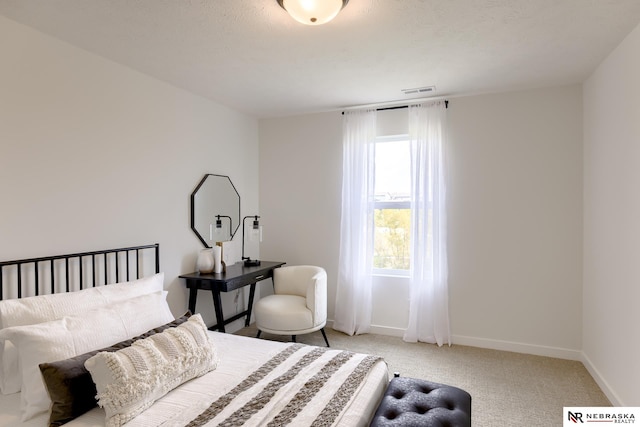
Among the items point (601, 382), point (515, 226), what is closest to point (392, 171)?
point (515, 226)

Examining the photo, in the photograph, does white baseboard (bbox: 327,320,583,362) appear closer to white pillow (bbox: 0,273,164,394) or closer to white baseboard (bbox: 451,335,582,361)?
white baseboard (bbox: 451,335,582,361)

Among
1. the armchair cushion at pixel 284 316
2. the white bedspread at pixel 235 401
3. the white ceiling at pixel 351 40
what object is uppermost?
the white ceiling at pixel 351 40

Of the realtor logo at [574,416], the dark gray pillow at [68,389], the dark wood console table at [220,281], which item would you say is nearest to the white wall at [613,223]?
the realtor logo at [574,416]

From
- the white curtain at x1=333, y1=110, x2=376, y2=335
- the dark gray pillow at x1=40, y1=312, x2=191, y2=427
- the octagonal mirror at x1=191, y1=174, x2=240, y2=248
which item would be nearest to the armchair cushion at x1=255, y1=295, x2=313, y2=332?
the white curtain at x1=333, y1=110, x2=376, y2=335

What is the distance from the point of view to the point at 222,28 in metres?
2.19

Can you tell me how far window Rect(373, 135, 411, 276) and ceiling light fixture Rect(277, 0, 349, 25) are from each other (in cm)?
221

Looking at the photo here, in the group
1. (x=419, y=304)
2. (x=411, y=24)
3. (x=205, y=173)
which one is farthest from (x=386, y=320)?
(x=411, y=24)

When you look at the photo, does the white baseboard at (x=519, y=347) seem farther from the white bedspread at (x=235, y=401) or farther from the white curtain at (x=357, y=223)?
the white bedspread at (x=235, y=401)

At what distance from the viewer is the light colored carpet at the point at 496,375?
2.43 meters

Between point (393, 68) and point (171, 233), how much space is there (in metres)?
2.37

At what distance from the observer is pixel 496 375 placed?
2.96 m

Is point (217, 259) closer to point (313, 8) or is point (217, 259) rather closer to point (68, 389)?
point (68, 389)

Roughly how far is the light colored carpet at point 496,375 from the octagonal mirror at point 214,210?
1150 millimetres

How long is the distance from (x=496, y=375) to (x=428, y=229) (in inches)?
56.1
